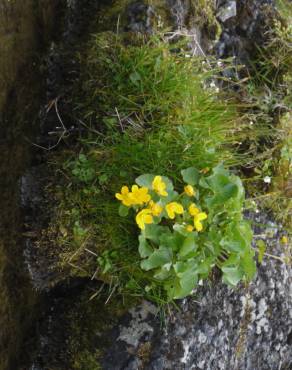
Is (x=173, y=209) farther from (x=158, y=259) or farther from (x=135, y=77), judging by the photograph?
(x=135, y=77)

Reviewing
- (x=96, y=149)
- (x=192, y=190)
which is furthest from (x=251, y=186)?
(x=96, y=149)

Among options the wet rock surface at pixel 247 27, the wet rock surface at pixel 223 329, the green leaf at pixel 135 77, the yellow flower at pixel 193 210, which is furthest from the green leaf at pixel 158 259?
the wet rock surface at pixel 247 27

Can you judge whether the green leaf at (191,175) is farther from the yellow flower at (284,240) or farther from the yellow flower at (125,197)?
the yellow flower at (284,240)

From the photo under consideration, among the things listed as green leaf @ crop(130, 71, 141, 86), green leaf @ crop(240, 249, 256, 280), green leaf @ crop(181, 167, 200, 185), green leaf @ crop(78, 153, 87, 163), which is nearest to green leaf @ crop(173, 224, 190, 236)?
green leaf @ crop(181, 167, 200, 185)

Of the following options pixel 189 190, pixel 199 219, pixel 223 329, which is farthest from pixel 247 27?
pixel 223 329

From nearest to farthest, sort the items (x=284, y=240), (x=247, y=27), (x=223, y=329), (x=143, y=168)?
1. (x=143, y=168)
2. (x=223, y=329)
3. (x=284, y=240)
4. (x=247, y=27)

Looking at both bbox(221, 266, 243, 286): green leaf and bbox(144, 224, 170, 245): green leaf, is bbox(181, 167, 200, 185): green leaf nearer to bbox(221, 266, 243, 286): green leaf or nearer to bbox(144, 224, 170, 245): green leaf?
bbox(144, 224, 170, 245): green leaf
